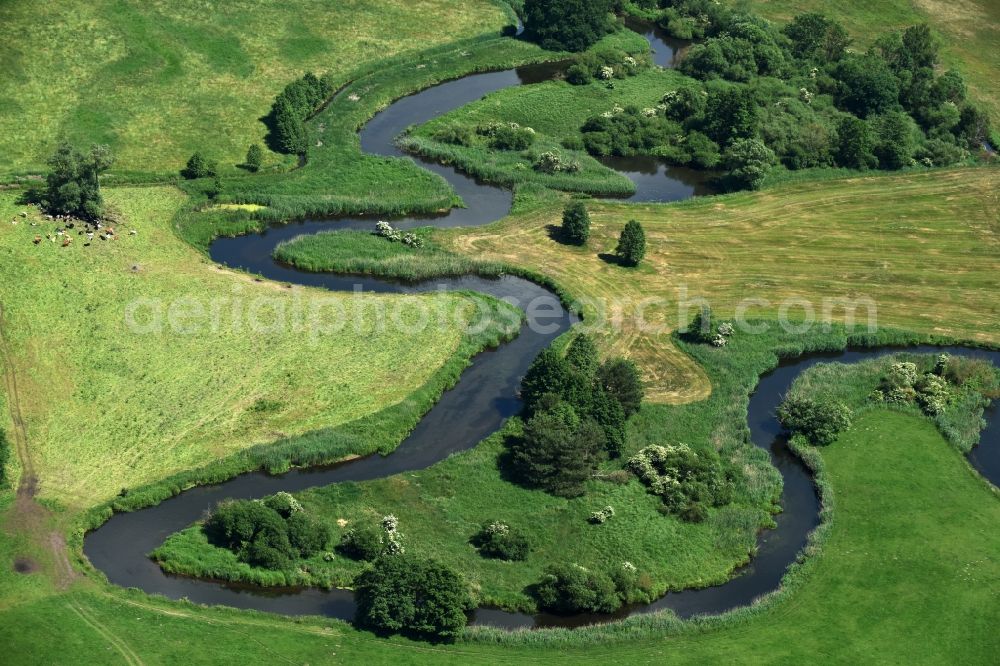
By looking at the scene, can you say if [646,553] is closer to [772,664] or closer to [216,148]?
[772,664]

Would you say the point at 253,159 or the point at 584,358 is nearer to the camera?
the point at 584,358

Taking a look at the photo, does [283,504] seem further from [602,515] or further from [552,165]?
[552,165]

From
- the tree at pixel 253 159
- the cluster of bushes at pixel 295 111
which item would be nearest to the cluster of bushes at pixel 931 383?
the tree at pixel 253 159

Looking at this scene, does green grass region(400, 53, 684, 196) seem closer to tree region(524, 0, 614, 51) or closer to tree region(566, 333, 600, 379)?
tree region(524, 0, 614, 51)

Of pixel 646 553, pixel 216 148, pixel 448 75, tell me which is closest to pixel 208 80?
pixel 216 148

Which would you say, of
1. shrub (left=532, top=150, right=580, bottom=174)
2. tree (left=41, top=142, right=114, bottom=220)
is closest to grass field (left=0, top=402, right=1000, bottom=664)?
tree (left=41, top=142, right=114, bottom=220)

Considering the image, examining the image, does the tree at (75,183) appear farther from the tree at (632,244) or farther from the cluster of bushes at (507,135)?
the tree at (632,244)

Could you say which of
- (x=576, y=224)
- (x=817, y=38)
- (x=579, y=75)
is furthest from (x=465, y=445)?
(x=817, y=38)
